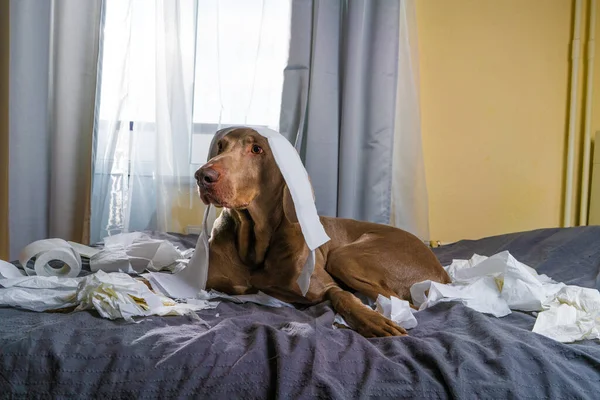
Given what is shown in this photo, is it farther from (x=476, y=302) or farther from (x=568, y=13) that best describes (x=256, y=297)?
(x=568, y=13)

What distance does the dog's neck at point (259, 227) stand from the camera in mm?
1811

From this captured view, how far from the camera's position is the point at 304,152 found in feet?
10.2

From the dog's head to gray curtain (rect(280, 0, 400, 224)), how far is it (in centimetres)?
125

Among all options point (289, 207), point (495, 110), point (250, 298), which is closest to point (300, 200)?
point (289, 207)

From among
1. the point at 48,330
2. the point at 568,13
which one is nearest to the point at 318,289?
the point at 48,330

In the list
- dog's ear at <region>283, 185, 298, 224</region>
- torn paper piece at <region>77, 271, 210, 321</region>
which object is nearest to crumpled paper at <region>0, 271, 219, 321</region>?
torn paper piece at <region>77, 271, 210, 321</region>

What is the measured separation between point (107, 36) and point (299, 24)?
105 cm

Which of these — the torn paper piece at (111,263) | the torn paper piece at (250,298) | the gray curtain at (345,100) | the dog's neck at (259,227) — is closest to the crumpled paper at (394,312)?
the torn paper piece at (250,298)

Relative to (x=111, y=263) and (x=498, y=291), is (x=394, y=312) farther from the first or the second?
(x=111, y=263)

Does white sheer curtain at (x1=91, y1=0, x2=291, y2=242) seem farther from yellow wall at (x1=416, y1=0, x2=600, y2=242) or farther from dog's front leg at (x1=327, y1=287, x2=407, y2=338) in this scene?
dog's front leg at (x1=327, y1=287, x2=407, y2=338)

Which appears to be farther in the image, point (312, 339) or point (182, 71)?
point (182, 71)

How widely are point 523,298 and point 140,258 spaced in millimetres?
1386

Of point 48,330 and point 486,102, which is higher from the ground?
point 486,102

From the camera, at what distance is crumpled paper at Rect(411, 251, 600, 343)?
1479 millimetres
